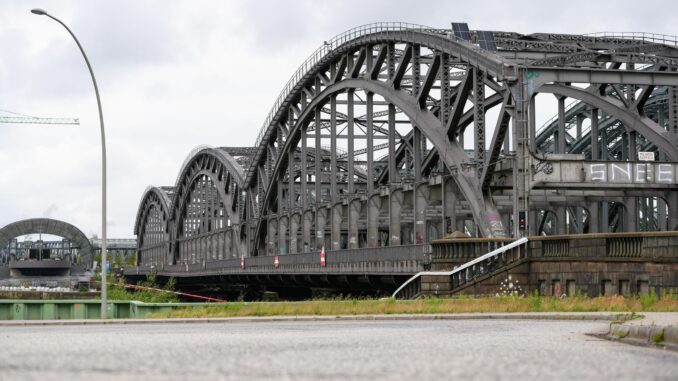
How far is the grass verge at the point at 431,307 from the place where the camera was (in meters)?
25.7

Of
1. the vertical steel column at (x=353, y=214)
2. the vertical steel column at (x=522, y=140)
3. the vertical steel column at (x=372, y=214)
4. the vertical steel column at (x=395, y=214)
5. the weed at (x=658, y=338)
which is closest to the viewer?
the weed at (x=658, y=338)

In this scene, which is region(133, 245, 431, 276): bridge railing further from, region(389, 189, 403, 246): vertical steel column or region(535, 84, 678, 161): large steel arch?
region(535, 84, 678, 161): large steel arch

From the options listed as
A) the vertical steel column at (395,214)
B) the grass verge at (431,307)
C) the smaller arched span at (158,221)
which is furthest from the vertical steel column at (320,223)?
the smaller arched span at (158,221)

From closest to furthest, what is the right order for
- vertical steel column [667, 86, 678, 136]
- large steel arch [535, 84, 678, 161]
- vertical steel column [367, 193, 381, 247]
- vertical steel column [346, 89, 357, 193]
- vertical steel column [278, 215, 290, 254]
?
1. large steel arch [535, 84, 678, 161]
2. vertical steel column [667, 86, 678, 136]
3. vertical steel column [367, 193, 381, 247]
4. vertical steel column [346, 89, 357, 193]
5. vertical steel column [278, 215, 290, 254]

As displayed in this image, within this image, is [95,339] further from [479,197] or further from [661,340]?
[479,197]

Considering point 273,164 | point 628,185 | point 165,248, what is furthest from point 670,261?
point 165,248

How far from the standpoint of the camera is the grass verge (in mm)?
25734

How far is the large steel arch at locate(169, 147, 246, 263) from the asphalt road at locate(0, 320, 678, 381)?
90.3 m

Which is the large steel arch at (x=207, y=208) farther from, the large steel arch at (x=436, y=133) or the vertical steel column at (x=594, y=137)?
the vertical steel column at (x=594, y=137)

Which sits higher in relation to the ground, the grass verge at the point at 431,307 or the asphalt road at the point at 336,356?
the grass verge at the point at 431,307

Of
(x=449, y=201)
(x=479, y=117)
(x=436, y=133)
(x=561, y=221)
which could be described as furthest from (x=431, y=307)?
(x=436, y=133)

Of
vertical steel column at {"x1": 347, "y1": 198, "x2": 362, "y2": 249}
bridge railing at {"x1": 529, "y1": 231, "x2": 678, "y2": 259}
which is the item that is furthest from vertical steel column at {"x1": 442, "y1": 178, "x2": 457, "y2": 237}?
bridge railing at {"x1": 529, "y1": 231, "x2": 678, "y2": 259}

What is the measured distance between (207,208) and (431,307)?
114m

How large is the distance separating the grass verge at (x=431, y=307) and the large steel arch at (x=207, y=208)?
7880cm
